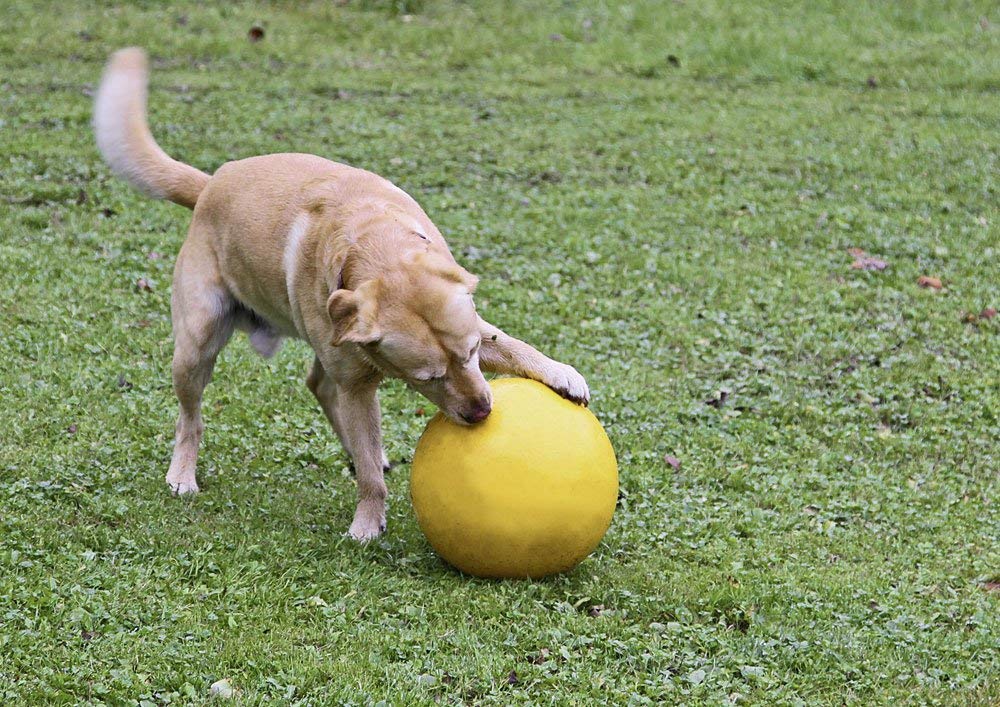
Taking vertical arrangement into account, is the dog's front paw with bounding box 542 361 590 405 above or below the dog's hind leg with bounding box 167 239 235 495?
above

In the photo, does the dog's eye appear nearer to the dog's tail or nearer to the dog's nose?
the dog's nose

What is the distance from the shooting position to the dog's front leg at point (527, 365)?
5.54 metres

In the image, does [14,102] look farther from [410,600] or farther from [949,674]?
[949,674]

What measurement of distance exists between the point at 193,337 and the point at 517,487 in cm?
210

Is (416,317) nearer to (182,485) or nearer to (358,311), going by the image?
(358,311)

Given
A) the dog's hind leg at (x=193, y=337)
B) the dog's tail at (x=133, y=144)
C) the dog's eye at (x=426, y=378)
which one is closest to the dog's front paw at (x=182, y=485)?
the dog's hind leg at (x=193, y=337)

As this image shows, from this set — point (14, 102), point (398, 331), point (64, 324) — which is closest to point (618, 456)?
point (398, 331)

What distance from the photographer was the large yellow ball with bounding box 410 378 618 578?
5.05m

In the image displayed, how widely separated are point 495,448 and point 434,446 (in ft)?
1.09

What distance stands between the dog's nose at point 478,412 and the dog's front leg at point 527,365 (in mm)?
482

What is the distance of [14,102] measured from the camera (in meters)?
13.3

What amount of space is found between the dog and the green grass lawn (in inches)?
24.5

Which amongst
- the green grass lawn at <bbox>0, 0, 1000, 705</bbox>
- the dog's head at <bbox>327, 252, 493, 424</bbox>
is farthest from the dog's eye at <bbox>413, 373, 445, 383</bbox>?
the green grass lawn at <bbox>0, 0, 1000, 705</bbox>

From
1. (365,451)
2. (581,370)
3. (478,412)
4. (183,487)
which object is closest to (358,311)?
(478,412)
